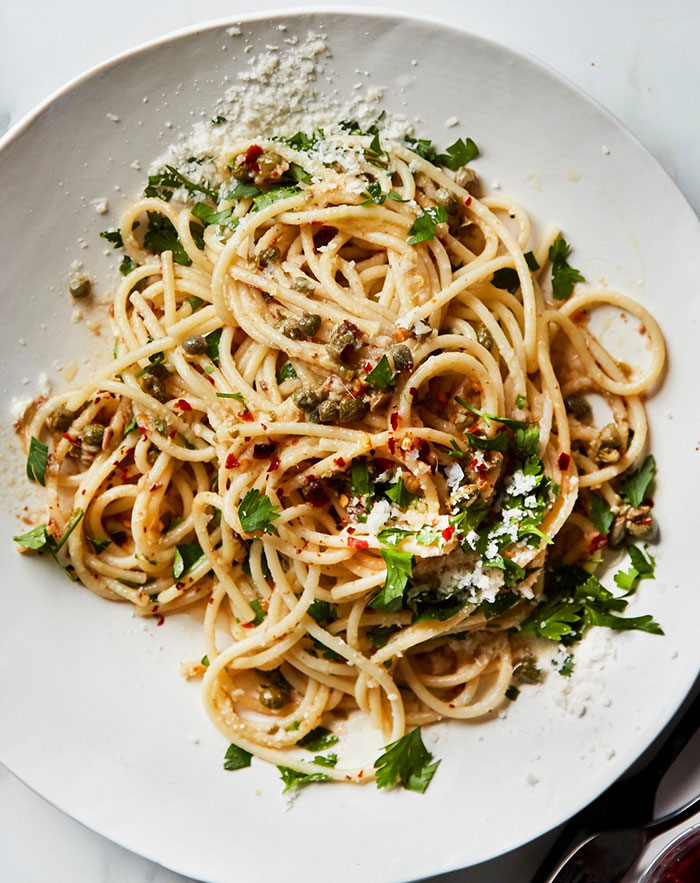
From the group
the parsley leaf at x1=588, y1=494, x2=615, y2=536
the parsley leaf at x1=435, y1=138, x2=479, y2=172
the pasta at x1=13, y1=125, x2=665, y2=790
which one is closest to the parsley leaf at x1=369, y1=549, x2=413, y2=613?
the pasta at x1=13, y1=125, x2=665, y2=790

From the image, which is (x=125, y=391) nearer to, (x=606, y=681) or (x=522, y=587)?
(x=522, y=587)

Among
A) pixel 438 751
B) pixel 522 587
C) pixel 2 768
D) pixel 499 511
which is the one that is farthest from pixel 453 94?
pixel 2 768

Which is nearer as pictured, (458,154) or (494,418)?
(494,418)

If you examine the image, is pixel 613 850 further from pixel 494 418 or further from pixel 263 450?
pixel 263 450

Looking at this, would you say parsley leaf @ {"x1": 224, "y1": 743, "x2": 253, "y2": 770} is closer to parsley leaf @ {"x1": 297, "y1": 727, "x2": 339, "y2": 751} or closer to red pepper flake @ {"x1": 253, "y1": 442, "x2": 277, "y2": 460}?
parsley leaf @ {"x1": 297, "y1": 727, "x2": 339, "y2": 751}

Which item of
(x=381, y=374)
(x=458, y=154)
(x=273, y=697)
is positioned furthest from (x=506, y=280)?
(x=273, y=697)

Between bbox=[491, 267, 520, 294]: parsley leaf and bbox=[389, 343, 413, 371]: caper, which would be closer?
bbox=[389, 343, 413, 371]: caper
